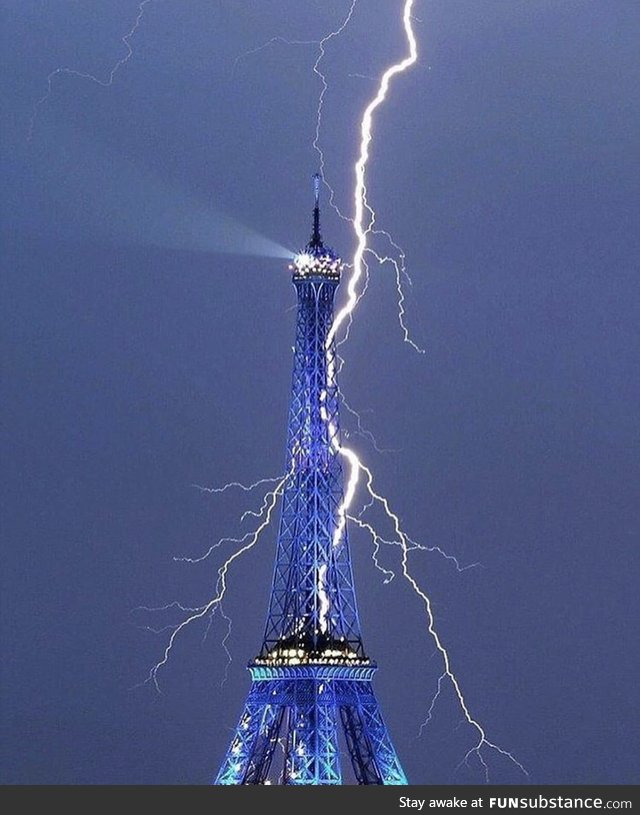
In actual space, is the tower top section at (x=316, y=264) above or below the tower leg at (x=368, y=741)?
above

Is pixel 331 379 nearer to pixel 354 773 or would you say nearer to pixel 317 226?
pixel 317 226

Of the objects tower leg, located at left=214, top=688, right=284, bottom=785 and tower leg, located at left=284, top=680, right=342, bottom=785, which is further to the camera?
tower leg, located at left=214, top=688, right=284, bottom=785

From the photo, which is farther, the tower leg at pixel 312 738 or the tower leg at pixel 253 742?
the tower leg at pixel 253 742

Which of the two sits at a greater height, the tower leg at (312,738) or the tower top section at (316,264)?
the tower top section at (316,264)

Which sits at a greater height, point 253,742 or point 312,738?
point 253,742

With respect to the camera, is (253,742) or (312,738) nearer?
(312,738)

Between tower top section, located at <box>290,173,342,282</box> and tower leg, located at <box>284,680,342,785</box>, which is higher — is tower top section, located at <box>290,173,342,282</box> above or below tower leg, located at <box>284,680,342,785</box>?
above

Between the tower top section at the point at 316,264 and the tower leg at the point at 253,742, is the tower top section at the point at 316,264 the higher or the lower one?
the higher one

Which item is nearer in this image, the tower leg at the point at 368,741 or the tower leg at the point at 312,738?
the tower leg at the point at 312,738

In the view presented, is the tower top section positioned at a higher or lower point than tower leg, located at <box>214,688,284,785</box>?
higher
